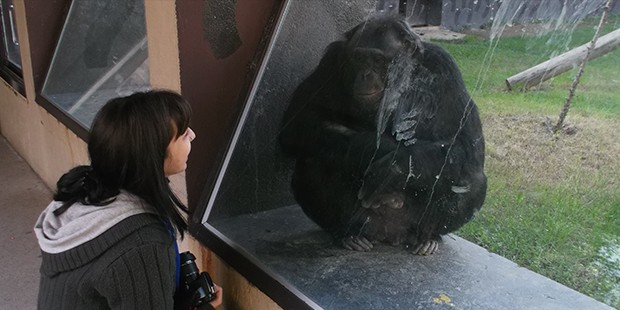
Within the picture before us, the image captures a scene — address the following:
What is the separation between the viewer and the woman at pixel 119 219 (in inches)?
51.3

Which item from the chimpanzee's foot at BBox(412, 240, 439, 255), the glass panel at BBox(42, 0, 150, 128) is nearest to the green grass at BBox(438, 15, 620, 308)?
the chimpanzee's foot at BBox(412, 240, 439, 255)

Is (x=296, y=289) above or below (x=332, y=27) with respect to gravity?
below

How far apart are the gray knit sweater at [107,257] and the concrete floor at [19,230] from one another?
169 cm

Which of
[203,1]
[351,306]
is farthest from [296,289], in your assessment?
[203,1]

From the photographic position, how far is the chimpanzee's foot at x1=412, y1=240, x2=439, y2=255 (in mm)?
1709

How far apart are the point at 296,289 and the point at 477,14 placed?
0.95 meters

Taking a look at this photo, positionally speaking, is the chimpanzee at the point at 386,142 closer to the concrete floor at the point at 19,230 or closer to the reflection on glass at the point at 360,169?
the reflection on glass at the point at 360,169

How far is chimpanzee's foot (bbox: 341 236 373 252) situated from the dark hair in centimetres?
66

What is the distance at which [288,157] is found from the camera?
2.07 metres

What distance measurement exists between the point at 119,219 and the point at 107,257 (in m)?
0.09

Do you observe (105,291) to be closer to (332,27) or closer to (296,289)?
(296,289)

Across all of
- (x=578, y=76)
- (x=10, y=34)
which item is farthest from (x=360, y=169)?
(x=10, y=34)

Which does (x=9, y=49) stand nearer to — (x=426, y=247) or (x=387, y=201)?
(x=387, y=201)

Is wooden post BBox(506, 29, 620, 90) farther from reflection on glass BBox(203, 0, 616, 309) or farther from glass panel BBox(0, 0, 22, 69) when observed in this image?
glass panel BBox(0, 0, 22, 69)
